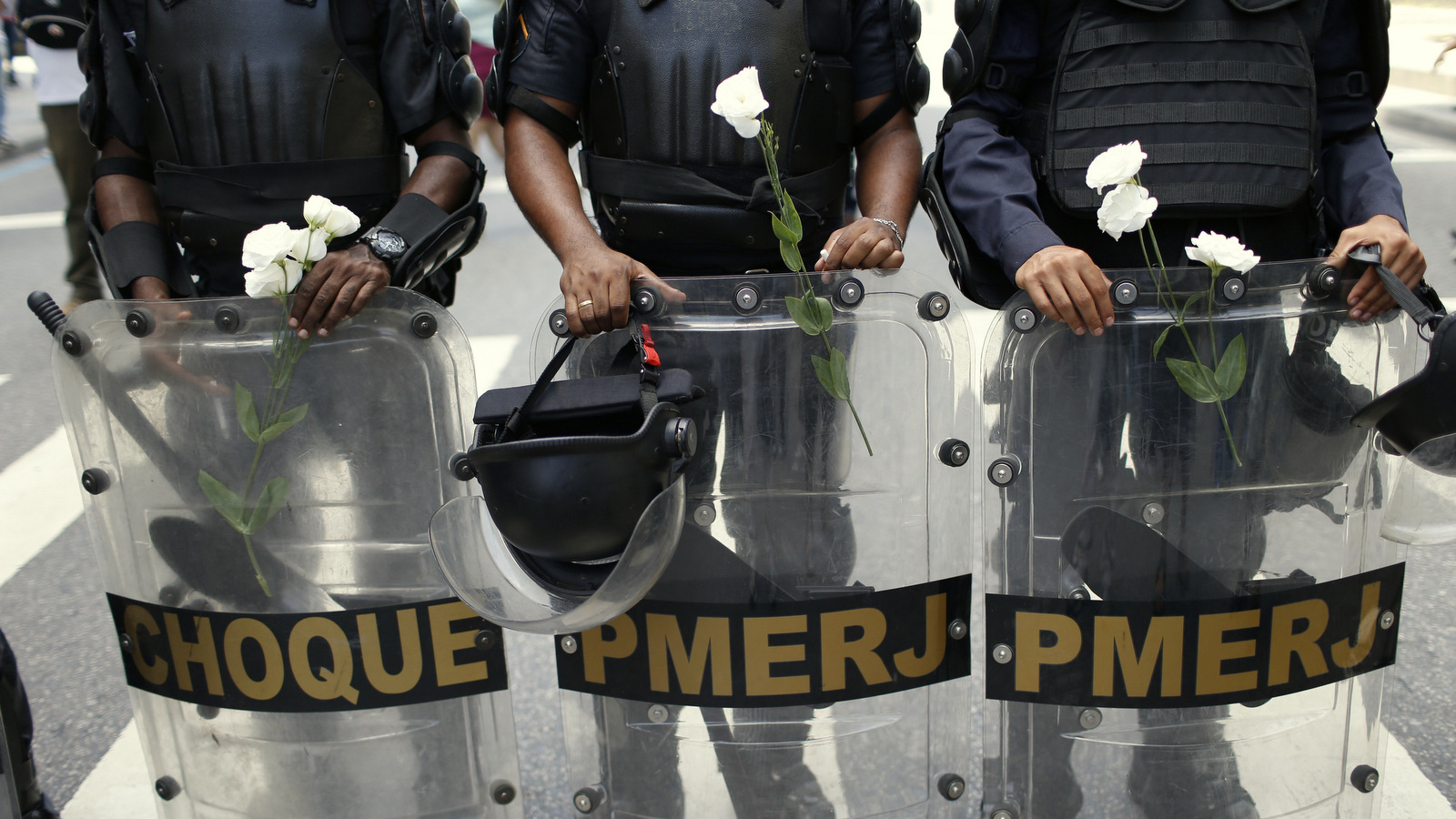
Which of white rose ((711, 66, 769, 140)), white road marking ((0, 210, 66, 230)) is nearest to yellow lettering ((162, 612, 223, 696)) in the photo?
white rose ((711, 66, 769, 140))

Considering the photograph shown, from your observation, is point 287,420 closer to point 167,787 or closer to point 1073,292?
point 167,787

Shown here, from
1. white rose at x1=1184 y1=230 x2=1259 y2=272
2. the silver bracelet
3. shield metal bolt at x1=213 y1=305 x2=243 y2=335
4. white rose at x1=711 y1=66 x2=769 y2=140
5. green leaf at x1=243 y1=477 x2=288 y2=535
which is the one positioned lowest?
green leaf at x1=243 y1=477 x2=288 y2=535

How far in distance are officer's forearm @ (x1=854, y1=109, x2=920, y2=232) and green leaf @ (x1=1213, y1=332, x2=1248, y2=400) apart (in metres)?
0.57

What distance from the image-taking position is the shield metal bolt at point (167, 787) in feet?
6.07

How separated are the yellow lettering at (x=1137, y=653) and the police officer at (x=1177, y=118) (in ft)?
1.78

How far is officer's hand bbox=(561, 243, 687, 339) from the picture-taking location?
1.55m

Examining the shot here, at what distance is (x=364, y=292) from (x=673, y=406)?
0.52m

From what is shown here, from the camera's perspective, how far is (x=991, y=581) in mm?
1638

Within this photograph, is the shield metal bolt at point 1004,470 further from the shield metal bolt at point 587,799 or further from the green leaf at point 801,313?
the shield metal bolt at point 587,799

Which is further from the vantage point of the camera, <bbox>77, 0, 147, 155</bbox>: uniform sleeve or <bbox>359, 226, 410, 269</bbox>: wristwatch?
<bbox>77, 0, 147, 155</bbox>: uniform sleeve

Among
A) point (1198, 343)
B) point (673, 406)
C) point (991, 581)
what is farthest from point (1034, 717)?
point (673, 406)

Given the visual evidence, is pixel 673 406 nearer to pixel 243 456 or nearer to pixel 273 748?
pixel 243 456

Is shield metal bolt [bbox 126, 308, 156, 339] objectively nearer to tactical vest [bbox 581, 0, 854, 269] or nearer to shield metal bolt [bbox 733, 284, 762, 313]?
tactical vest [bbox 581, 0, 854, 269]

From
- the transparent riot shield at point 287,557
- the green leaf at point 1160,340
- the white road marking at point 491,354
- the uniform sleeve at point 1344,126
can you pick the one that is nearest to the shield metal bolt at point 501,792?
the transparent riot shield at point 287,557
